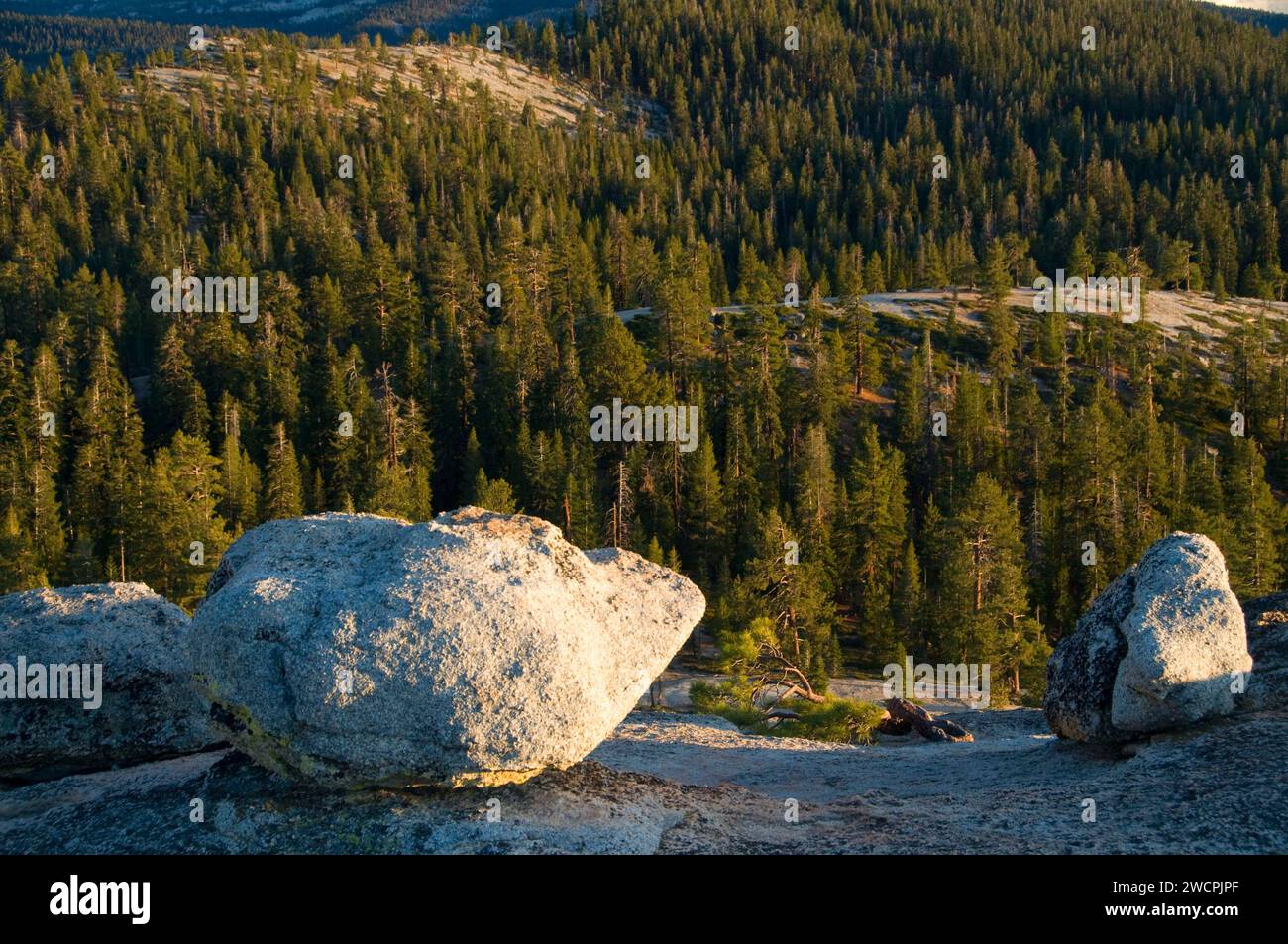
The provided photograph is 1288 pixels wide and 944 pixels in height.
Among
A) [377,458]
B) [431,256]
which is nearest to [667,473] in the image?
[377,458]

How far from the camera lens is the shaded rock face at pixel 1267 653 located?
19094mm

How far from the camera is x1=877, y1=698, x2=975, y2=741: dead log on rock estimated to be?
91.1 ft

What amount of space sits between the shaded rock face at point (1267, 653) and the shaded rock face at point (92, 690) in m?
19.5

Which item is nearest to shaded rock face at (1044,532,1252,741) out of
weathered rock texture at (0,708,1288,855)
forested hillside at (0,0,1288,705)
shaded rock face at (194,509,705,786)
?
weathered rock texture at (0,708,1288,855)

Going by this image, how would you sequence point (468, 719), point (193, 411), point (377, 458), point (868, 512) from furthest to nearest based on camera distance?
point (193, 411), point (377, 458), point (868, 512), point (468, 719)

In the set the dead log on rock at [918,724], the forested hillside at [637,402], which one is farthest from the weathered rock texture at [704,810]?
the forested hillside at [637,402]

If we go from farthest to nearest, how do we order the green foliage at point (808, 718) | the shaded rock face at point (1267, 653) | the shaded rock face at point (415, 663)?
the green foliage at point (808, 718)
the shaded rock face at point (1267, 653)
the shaded rock face at point (415, 663)

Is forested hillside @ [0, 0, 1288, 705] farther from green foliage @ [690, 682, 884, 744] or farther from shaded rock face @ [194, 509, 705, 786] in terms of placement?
shaded rock face @ [194, 509, 705, 786]

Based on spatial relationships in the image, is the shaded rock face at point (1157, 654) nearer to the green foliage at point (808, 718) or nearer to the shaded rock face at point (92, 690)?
the green foliage at point (808, 718)

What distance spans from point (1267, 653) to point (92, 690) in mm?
22920

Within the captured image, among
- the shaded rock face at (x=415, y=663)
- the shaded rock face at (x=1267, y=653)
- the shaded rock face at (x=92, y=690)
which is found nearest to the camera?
the shaded rock face at (x=415, y=663)
